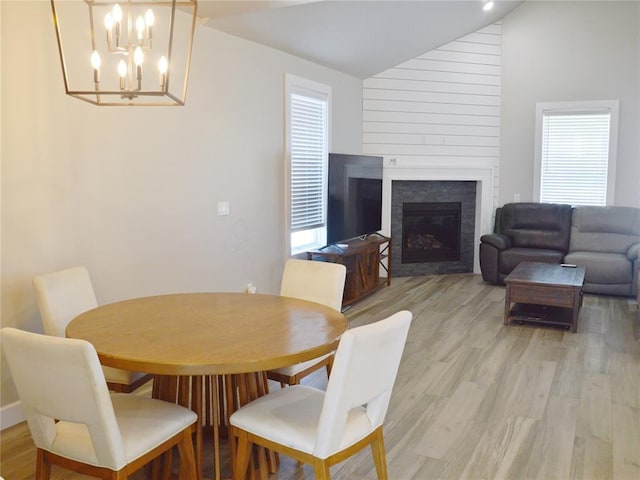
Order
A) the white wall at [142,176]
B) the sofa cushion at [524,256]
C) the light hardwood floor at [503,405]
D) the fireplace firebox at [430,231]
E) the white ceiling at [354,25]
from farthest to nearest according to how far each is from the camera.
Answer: the fireplace firebox at [430,231], the sofa cushion at [524,256], the white ceiling at [354,25], the white wall at [142,176], the light hardwood floor at [503,405]

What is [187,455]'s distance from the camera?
2219mm

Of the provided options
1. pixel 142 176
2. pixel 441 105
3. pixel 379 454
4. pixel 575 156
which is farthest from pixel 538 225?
pixel 379 454

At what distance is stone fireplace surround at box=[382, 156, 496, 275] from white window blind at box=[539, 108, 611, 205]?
0.70 meters

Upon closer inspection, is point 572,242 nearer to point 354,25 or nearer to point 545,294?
point 545,294

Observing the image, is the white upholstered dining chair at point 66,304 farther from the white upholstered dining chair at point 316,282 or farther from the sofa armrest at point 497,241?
the sofa armrest at point 497,241

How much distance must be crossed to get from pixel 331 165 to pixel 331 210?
435 millimetres

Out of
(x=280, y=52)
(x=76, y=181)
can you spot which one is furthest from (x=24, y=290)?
(x=280, y=52)

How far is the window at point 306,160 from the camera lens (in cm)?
531

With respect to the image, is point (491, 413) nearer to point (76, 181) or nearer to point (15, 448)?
point (15, 448)

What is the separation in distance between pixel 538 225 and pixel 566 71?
2016 millimetres

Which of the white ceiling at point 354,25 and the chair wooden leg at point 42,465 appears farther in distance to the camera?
the white ceiling at point 354,25

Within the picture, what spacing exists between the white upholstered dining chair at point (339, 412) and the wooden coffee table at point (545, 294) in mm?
3101

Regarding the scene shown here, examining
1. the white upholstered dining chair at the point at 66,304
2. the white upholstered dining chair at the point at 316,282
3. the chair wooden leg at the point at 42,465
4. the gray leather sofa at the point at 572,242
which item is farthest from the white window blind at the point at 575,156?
the chair wooden leg at the point at 42,465

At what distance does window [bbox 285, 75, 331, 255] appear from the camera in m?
5.31
